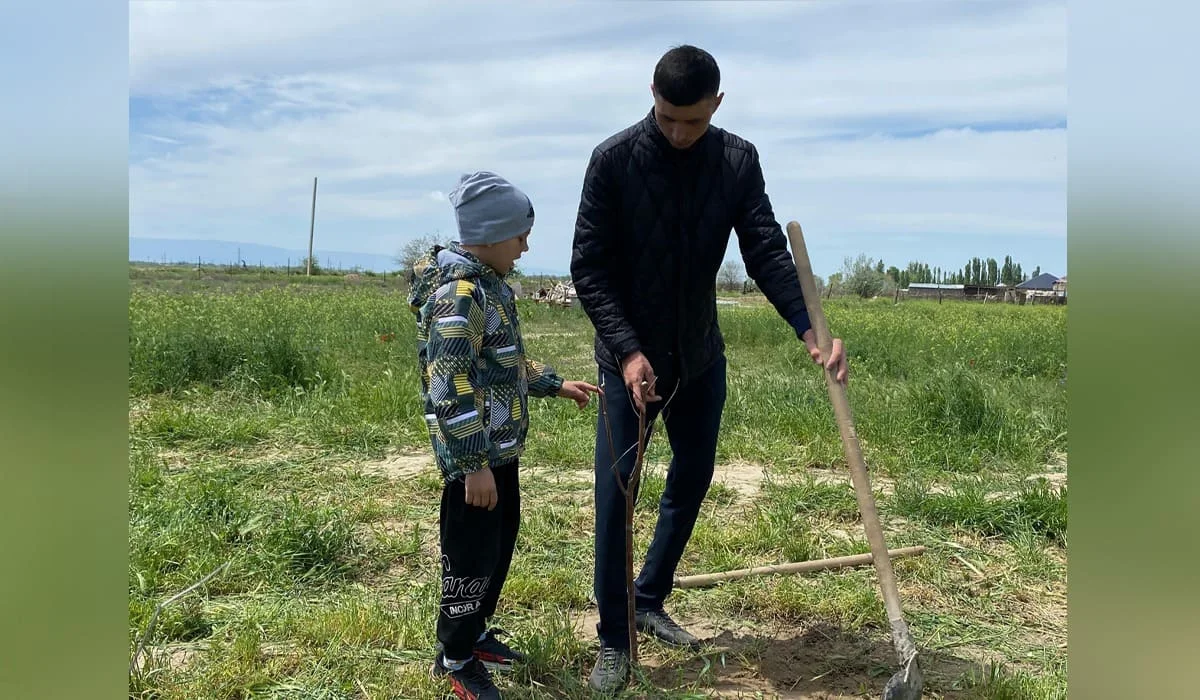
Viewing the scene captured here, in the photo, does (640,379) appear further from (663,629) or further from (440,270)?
(663,629)

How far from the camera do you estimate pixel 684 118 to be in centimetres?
227

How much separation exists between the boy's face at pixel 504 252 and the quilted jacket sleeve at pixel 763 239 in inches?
28.4

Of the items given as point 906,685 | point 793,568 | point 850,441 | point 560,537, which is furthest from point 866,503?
point 560,537

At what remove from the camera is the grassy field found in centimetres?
263

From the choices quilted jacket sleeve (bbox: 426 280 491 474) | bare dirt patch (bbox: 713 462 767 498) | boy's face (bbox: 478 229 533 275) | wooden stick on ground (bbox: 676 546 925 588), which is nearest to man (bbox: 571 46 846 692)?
boy's face (bbox: 478 229 533 275)

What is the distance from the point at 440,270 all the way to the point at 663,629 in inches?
59.5

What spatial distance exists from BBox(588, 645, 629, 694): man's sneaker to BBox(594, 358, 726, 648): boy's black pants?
0.03 m

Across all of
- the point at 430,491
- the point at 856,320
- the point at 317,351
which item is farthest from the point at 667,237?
the point at 856,320

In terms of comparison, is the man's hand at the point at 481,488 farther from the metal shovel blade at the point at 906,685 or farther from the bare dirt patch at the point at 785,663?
the metal shovel blade at the point at 906,685

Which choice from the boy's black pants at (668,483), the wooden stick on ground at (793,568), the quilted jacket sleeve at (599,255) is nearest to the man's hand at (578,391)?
the boy's black pants at (668,483)
